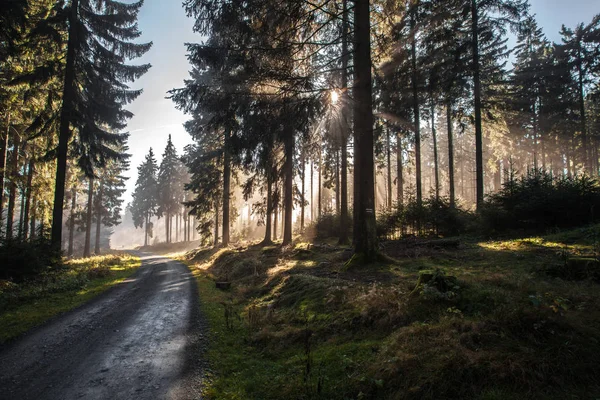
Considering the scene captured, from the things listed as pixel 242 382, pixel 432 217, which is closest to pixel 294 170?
pixel 432 217

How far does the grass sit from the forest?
0.47 feet

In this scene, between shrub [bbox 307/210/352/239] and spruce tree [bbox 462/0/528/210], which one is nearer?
spruce tree [bbox 462/0/528/210]

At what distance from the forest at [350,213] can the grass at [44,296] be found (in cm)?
14

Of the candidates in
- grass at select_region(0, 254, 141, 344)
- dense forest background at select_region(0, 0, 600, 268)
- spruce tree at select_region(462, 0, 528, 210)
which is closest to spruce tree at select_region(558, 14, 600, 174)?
dense forest background at select_region(0, 0, 600, 268)

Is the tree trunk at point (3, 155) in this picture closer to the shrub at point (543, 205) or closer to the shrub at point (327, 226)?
the shrub at point (327, 226)

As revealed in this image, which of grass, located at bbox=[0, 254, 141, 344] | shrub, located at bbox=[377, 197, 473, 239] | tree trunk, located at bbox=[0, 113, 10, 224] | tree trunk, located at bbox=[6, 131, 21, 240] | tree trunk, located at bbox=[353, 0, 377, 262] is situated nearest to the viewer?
grass, located at bbox=[0, 254, 141, 344]

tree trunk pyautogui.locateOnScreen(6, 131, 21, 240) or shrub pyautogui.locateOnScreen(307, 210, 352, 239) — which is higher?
tree trunk pyautogui.locateOnScreen(6, 131, 21, 240)

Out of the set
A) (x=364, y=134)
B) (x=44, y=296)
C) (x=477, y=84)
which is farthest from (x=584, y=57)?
(x=44, y=296)

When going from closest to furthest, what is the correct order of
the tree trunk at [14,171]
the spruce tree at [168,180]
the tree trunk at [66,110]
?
1. the tree trunk at [66,110]
2. the tree trunk at [14,171]
3. the spruce tree at [168,180]

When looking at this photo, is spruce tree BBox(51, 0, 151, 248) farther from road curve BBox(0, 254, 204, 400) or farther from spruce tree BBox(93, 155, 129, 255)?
spruce tree BBox(93, 155, 129, 255)

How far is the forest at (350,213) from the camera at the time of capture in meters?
4.05

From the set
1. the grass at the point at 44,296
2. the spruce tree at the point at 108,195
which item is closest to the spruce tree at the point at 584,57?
the grass at the point at 44,296

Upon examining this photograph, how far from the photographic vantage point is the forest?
4.05 metres

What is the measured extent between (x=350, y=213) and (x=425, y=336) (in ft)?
63.9
